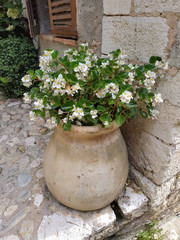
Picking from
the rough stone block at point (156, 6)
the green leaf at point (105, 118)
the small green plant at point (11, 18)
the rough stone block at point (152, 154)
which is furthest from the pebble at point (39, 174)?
the small green plant at point (11, 18)

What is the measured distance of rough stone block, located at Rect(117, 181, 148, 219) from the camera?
4.42 feet

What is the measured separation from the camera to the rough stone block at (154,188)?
139 centimetres

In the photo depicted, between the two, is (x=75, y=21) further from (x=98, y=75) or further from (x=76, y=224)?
(x=76, y=224)

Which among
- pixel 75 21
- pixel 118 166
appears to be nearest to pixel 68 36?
pixel 75 21

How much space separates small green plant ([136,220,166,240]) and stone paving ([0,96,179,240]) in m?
0.25

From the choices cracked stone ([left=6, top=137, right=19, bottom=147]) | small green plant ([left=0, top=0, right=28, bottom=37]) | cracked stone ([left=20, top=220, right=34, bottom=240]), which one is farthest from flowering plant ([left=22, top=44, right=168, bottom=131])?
small green plant ([left=0, top=0, right=28, bottom=37])

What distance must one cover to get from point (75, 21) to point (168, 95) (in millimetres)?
1353

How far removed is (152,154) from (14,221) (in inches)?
42.2

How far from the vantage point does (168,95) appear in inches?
43.9

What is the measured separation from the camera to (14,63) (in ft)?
9.11

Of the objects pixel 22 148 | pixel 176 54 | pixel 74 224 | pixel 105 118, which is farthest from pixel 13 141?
pixel 176 54

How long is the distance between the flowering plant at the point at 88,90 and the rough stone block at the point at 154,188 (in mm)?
582

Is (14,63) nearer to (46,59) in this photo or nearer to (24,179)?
(24,179)

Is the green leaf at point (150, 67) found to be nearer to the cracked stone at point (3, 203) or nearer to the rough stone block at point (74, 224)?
the rough stone block at point (74, 224)
